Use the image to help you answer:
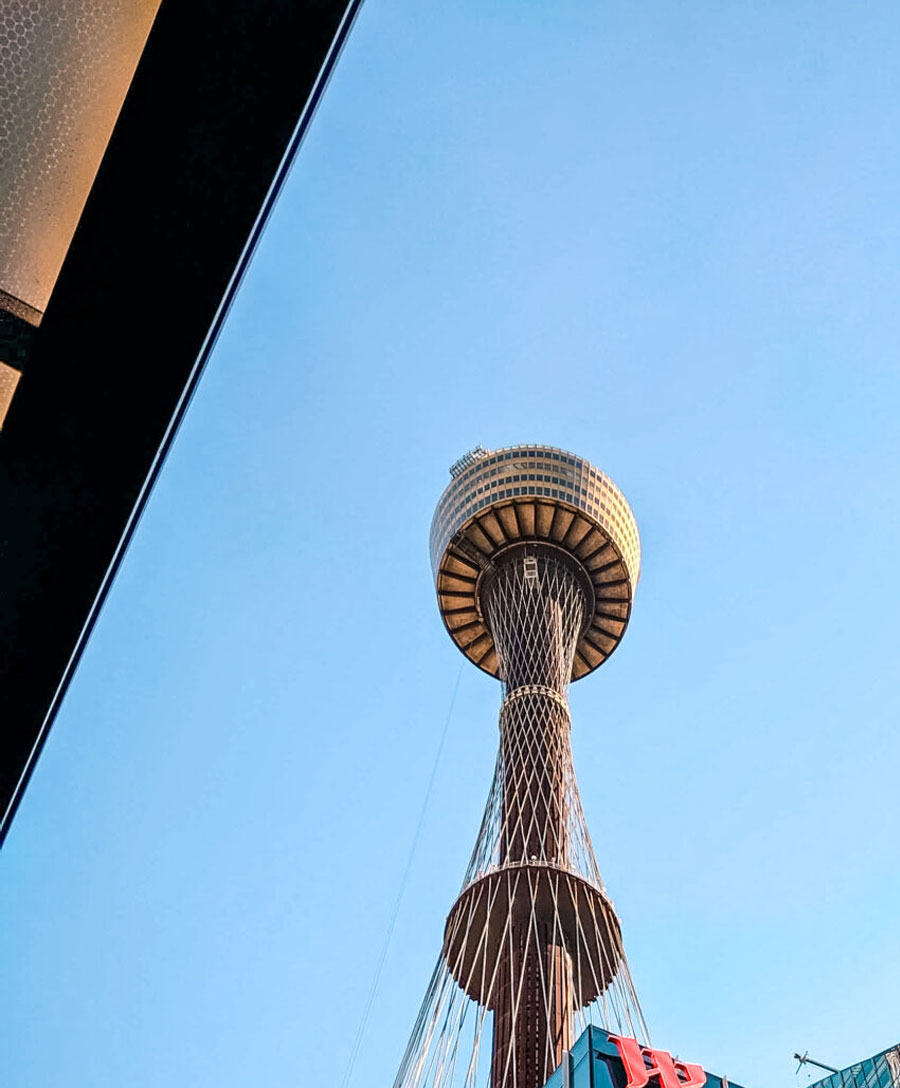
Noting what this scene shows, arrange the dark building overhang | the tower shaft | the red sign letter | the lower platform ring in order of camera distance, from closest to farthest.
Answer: the dark building overhang → the red sign letter → the tower shaft → the lower platform ring

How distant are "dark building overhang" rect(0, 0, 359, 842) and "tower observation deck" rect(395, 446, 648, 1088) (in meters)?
45.8

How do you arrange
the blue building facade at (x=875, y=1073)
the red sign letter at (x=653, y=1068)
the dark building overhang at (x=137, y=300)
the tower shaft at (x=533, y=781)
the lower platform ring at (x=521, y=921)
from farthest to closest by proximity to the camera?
the lower platform ring at (x=521, y=921) < the tower shaft at (x=533, y=781) < the blue building facade at (x=875, y=1073) < the red sign letter at (x=653, y=1068) < the dark building overhang at (x=137, y=300)

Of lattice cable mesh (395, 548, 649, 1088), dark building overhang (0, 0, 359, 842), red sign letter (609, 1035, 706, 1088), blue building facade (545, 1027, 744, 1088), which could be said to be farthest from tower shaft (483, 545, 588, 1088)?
dark building overhang (0, 0, 359, 842)

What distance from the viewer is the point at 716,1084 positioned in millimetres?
29781

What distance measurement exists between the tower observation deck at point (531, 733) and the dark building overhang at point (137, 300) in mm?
45833

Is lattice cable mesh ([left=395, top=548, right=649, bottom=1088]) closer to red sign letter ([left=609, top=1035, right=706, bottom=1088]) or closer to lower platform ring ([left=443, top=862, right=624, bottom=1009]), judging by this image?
lower platform ring ([left=443, top=862, right=624, bottom=1009])

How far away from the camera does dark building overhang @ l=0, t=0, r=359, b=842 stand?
4.41 m

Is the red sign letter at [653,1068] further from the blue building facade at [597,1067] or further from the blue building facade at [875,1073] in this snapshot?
the blue building facade at [875,1073]

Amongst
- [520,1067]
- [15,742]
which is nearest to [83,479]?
[15,742]

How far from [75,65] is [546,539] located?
66.8 meters

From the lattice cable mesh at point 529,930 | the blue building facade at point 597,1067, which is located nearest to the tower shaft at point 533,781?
the lattice cable mesh at point 529,930

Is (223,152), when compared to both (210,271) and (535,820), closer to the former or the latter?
(210,271)

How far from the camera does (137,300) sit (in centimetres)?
471

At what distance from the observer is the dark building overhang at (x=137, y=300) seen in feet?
14.5
